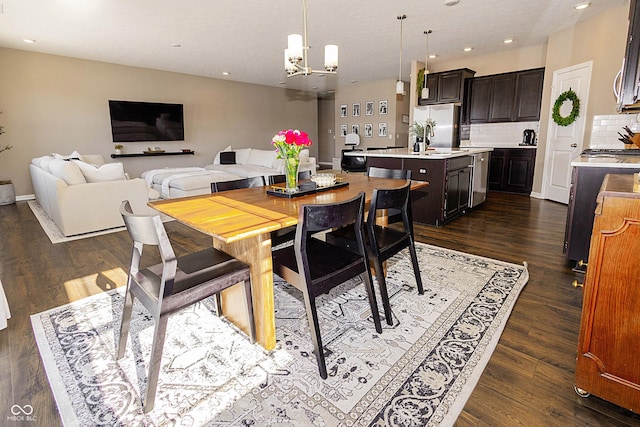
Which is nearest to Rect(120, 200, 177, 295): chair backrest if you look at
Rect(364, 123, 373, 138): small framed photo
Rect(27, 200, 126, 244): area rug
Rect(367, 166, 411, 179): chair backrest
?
Rect(367, 166, 411, 179): chair backrest

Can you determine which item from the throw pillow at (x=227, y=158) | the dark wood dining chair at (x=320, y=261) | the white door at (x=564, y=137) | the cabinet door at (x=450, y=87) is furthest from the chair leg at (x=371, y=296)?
the throw pillow at (x=227, y=158)

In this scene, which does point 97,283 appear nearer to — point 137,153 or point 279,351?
point 279,351

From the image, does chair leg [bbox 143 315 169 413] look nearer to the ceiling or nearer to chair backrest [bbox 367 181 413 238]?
chair backrest [bbox 367 181 413 238]

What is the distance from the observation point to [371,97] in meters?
9.36

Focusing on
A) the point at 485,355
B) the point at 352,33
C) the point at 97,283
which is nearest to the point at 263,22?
the point at 352,33

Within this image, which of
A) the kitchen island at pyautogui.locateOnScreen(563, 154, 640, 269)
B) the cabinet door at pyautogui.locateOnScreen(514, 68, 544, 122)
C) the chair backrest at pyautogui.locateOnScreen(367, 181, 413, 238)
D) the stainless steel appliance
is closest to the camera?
the chair backrest at pyautogui.locateOnScreen(367, 181, 413, 238)

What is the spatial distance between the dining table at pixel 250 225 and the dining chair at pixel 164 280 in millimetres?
73

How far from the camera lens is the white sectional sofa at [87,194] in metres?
3.84

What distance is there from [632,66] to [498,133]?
5.82m

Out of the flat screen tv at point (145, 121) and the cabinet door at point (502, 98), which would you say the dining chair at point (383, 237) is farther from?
the flat screen tv at point (145, 121)

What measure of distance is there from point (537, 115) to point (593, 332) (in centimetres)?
616

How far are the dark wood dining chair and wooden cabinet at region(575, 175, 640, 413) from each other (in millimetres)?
966

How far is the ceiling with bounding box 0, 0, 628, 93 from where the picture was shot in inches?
163

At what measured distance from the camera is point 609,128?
462cm
